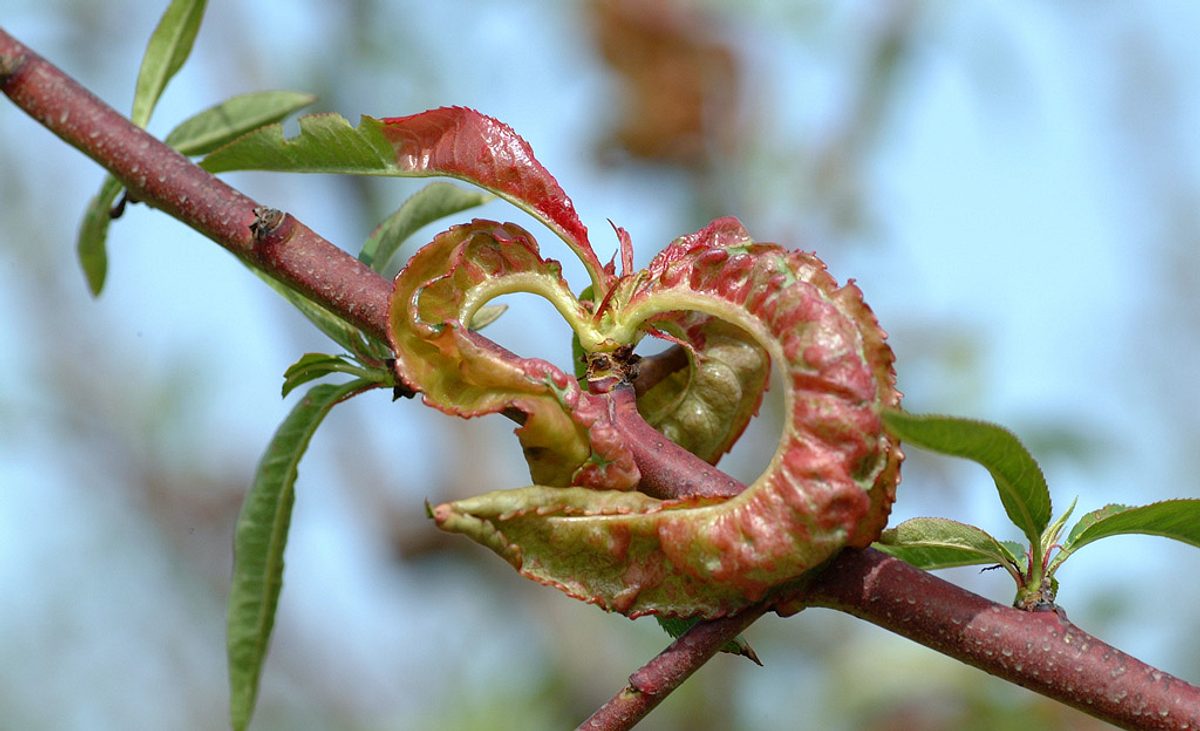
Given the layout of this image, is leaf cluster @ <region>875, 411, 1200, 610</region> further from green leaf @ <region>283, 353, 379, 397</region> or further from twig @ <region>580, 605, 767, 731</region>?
green leaf @ <region>283, 353, 379, 397</region>

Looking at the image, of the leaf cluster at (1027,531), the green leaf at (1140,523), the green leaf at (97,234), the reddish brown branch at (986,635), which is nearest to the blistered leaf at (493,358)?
the reddish brown branch at (986,635)

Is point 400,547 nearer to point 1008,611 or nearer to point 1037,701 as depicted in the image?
point 1037,701

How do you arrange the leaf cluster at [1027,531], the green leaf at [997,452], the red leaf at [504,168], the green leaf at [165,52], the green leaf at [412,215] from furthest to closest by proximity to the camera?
the green leaf at [165,52], the green leaf at [412,215], the red leaf at [504,168], the leaf cluster at [1027,531], the green leaf at [997,452]

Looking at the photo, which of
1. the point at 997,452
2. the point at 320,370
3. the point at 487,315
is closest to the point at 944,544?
the point at 997,452

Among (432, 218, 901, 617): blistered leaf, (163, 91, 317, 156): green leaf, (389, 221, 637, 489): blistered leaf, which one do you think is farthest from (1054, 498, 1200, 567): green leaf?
(163, 91, 317, 156): green leaf

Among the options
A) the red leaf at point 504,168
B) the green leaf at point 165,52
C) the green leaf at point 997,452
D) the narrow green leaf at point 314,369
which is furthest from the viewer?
the green leaf at point 165,52

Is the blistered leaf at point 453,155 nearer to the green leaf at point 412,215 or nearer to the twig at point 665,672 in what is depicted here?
the green leaf at point 412,215

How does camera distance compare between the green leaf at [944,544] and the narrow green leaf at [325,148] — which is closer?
the green leaf at [944,544]
